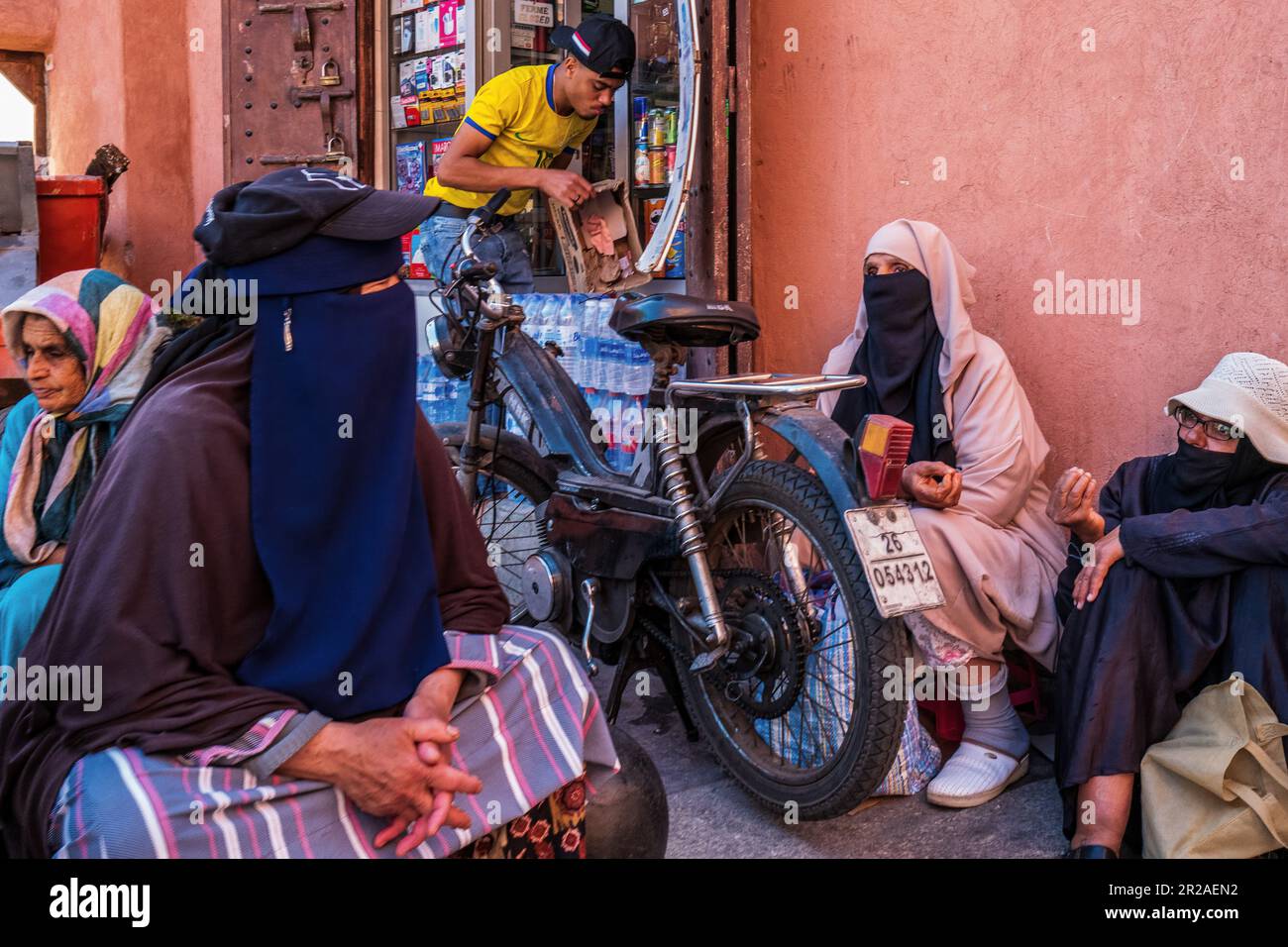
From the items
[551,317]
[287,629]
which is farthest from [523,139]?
[287,629]

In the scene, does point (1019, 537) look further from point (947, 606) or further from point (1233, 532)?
point (1233, 532)

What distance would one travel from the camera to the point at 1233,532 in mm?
2848

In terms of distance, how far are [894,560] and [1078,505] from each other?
519 millimetres

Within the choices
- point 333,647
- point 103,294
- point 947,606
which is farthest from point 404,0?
point 333,647

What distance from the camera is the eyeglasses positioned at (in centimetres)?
300

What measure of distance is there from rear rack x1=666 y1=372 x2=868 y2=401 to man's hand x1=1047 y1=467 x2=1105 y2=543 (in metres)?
0.54

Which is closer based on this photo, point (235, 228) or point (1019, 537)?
point (235, 228)

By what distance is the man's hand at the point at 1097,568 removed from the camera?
3.00 metres

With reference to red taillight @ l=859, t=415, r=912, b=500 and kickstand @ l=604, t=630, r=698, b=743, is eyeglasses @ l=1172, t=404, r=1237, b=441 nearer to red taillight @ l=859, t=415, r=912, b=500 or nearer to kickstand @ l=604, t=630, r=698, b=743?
red taillight @ l=859, t=415, r=912, b=500

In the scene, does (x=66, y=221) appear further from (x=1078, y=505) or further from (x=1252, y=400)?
(x=1252, y=400)

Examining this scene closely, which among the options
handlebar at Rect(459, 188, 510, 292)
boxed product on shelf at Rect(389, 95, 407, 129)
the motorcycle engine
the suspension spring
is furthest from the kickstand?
boxed product on shelf at Rect(389, 95, 407, 129)

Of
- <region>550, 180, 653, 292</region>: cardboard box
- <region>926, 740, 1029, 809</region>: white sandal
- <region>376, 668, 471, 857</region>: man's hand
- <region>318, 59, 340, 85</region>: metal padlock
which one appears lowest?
<region>926, 740, 1029, 809</region>: white sandal

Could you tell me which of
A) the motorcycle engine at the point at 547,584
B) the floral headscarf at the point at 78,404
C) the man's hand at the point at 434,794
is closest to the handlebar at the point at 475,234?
the motorcycle engine at the point at 547,584
